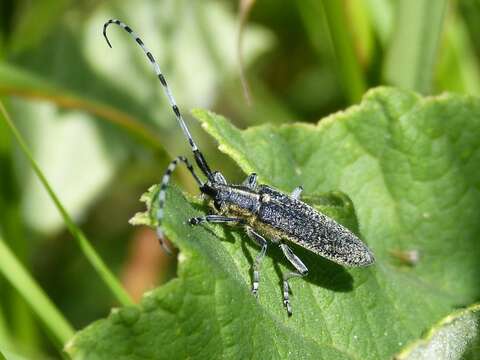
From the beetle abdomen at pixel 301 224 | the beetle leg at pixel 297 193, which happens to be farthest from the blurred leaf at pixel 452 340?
the beetle leg at pixel 297 193

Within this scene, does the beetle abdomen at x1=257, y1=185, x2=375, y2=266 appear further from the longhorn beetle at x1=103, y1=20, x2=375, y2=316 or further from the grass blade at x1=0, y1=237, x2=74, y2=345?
the grass blade at x1=0, y1=237, x2=74, y2=345

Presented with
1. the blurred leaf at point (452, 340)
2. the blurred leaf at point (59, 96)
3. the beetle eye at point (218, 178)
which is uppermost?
the blurred leaf at point (59, 96)

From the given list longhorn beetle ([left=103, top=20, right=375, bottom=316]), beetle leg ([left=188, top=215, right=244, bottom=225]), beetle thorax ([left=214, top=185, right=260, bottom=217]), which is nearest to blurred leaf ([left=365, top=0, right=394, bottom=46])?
longhorn beetle ([left=103, top=20, right=375, bottom=316])

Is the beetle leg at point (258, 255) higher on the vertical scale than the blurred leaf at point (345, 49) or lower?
lower

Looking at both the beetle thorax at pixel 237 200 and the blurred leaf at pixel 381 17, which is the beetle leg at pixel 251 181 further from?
the blurred leaf at pixel 381 17

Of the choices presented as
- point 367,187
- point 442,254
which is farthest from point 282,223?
point 442,254

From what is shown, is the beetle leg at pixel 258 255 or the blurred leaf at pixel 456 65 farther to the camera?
the blurred leaf at pixel 456 65
